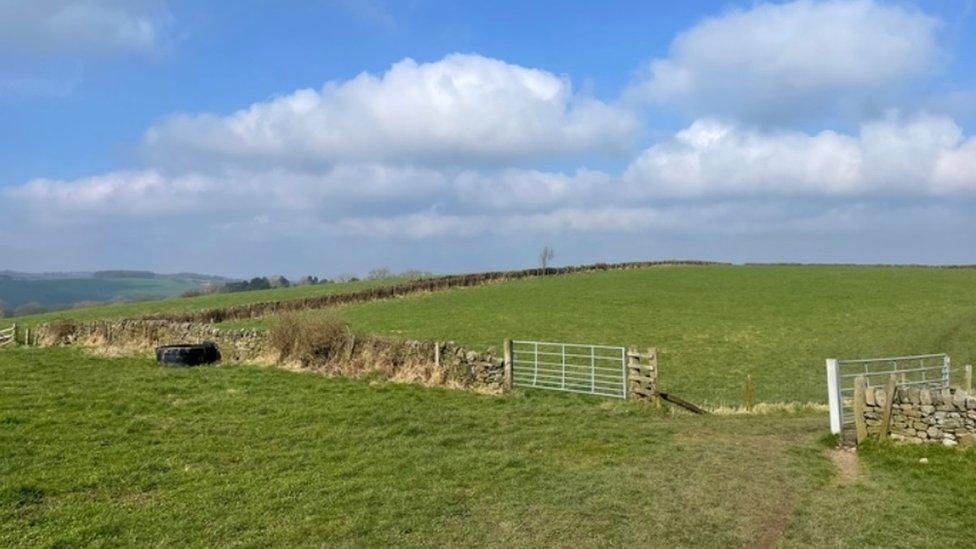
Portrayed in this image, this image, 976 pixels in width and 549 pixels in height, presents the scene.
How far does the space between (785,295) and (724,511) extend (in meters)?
42.7

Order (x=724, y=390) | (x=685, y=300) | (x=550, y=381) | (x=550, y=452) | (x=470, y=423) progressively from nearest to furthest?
(x=550, y=452), (x=470, y=423), (x=550, y=381), (x=724, y=390), (x=685, y=300)

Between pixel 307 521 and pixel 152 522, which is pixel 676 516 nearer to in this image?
pixel 307 521

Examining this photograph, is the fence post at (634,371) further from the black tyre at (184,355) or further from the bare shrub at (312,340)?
the black tyre at (184,355)

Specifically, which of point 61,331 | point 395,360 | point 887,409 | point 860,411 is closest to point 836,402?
point 860,411

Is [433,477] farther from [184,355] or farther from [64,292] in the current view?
[64,292]

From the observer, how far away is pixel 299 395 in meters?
15.2

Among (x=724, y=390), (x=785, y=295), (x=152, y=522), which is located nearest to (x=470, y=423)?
(x=152, y=522)

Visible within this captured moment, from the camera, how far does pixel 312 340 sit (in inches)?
771

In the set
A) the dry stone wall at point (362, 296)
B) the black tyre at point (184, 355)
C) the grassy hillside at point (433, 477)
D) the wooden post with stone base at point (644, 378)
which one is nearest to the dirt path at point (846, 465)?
the grassy hillside at point (433, 477)

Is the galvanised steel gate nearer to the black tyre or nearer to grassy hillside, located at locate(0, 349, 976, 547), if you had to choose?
grassy hillside, located at locate(0, 349, 976, 547)

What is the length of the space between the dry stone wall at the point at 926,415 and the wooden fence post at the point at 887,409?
53 mm

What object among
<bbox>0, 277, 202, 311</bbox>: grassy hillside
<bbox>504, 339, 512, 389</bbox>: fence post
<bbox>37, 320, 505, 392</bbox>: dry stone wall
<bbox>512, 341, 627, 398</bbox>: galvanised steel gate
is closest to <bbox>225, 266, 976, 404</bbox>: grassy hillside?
<bbox>512, 341, 627, 398</bbox>: galvanised steel gate

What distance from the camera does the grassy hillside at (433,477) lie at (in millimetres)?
7281

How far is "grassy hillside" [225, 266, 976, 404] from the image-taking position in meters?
24.8
